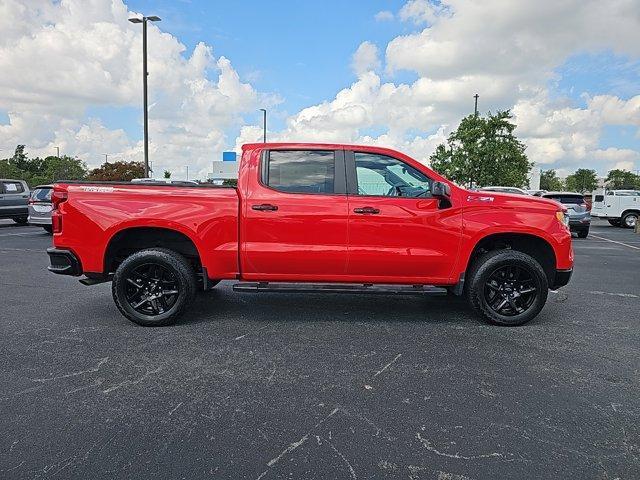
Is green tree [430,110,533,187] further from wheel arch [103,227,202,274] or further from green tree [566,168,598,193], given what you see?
green tree [566,168,598,193]

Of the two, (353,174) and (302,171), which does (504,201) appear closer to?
(353,174)

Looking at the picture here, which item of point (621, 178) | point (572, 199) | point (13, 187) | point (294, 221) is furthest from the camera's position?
point (621, 178)

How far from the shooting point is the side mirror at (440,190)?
466 centimetres

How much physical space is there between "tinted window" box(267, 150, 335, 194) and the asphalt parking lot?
1.42 meters

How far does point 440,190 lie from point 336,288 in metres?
1.42

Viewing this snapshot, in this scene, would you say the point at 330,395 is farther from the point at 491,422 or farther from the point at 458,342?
the point at 458,342

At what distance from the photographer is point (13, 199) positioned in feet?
56.6

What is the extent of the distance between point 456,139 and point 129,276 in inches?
1437

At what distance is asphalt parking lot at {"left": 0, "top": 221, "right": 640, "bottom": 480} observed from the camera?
100 inches

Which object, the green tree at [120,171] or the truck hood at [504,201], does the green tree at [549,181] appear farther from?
the truck hood at [504,201]

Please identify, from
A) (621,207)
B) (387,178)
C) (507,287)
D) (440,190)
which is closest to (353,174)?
(387,178)

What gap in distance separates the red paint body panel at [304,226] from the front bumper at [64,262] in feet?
0.21

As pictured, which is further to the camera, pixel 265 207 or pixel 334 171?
pixel 334 171

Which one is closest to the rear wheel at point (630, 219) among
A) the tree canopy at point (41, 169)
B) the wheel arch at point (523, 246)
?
the wheel arch at point (523, 246)
